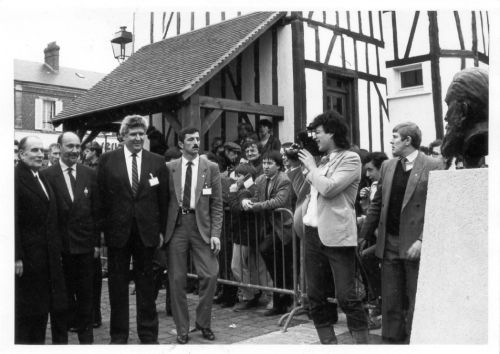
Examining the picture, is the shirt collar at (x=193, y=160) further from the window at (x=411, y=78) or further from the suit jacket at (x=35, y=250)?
the window at (x=411, y=78)

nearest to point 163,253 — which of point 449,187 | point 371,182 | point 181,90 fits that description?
point 371,182

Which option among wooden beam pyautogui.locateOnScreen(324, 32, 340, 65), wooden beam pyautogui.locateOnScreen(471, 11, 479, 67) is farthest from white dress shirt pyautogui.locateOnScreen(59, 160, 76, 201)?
wooden beam pyautogui.locateOnScreen(471, 11, 479, 67)

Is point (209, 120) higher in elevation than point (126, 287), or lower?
higher

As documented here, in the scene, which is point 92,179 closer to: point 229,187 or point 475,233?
point 229,187

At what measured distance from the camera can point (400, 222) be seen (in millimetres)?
4316

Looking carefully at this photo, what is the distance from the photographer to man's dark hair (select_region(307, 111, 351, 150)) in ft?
14.1

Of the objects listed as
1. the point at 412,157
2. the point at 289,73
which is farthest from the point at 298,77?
the point at 412,157

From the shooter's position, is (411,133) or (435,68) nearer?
(411,133)

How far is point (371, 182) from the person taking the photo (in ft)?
19.9

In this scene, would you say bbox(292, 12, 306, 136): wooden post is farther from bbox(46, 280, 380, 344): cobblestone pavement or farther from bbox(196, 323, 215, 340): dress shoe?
bbox(196, 323, 215, 340): dress shoe

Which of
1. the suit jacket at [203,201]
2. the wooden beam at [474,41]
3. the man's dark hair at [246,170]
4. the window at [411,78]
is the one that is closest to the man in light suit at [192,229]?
the suit jacket at [203,201]

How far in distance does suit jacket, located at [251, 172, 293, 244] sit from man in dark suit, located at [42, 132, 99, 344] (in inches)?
73.6

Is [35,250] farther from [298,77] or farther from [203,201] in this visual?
[298,77]

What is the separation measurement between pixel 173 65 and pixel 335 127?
715 centimetres
